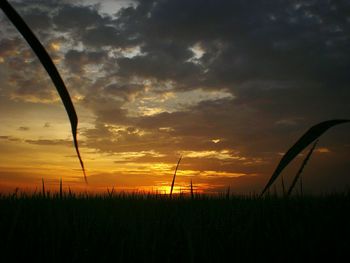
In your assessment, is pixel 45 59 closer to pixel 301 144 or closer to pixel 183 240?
pixel 301 144

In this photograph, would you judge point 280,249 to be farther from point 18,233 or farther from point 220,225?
point 18,233

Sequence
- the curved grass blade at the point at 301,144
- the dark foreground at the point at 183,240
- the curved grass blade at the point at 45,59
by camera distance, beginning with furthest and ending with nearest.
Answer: the dark foreground at the point at 183,240 < the curved grass blade at the point at 301,144 < the curved grass blade at the point at 45,59

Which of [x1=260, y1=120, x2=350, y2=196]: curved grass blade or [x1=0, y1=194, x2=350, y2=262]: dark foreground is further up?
[x1=260, y1=120, x2=350, y2=196]: curved grass blade

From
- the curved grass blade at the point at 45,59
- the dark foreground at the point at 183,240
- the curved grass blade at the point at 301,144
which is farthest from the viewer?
the dark foreground at the point at 183,240

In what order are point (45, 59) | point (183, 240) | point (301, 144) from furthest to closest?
point (183, 240) → point (301, 144) → point (45, 59)

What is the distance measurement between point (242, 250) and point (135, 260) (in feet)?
1.62

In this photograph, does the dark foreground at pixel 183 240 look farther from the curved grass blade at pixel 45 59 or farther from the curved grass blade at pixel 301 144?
the curved grass blade at pixel 45 59

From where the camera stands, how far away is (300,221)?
80.8 inches

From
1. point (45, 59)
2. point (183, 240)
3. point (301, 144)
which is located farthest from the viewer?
point (183, 240)

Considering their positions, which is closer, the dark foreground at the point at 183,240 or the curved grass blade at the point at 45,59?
the curved grass blade at the point at 45,59

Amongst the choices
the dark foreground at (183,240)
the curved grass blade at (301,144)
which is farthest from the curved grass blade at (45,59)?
the dark foreground at (183,240)

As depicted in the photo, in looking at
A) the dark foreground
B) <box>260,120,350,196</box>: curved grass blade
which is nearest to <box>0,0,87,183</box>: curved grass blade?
<box>260,120,350,196</box>: curved grass blade

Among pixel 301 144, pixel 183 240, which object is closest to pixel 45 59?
pixel 301 144

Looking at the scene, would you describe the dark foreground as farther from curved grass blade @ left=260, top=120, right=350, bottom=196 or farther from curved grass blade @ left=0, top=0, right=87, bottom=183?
curved grass blade @ left=0, top=0, right=87, bottom=183
